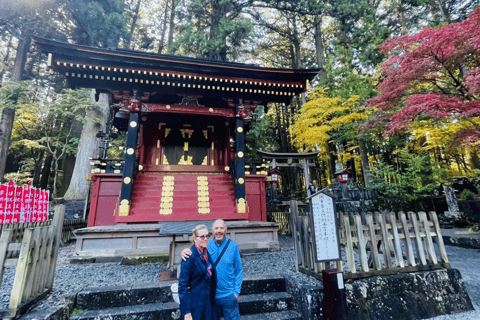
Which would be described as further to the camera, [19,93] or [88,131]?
[88,131]

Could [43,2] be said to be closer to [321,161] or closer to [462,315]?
[462,315]

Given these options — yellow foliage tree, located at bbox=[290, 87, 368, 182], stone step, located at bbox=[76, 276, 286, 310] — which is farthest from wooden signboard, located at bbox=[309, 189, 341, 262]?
yellow foliage tree, located at bbox=[290, 87, 368, 182]

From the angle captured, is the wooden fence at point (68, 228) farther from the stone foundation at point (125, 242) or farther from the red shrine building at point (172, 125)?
the stone foundation at point (125, 242)

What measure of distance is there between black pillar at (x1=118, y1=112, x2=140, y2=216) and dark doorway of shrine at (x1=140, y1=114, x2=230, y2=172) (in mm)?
1442

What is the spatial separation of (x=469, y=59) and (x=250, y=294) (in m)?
9.42

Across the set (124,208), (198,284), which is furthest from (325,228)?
(124,208)

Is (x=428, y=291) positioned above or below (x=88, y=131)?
below

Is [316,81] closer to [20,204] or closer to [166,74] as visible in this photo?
[166,74]

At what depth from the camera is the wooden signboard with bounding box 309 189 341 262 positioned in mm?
2945

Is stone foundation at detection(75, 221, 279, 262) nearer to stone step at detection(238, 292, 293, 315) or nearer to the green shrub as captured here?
stone step at detection(238, 292, 293, 315)

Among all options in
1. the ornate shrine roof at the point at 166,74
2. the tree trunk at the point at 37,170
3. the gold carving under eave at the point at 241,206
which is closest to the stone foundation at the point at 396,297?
the gold carving under eave at the point at 241,206

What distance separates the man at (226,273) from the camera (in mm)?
2141

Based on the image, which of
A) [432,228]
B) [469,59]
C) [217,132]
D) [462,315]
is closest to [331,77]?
[469,59]

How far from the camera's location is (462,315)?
306 centimetres
